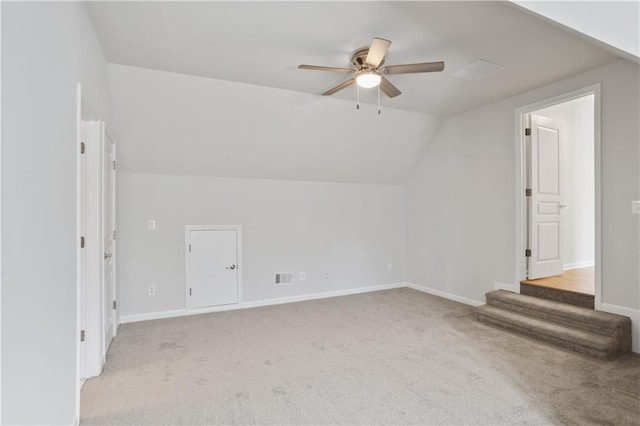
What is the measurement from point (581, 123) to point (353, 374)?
209 inches

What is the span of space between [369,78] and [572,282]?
354 centimetres

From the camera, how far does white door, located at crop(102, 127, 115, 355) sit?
9.51 ft

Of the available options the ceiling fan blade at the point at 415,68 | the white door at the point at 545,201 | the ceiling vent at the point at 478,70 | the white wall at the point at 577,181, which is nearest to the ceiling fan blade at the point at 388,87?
the ceiling fan blade at the point at 415,68

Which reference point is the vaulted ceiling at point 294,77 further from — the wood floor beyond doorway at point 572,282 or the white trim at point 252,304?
the wood floor beyond doorway at point 572,282

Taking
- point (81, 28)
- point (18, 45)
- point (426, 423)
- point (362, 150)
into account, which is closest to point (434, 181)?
point (362, 150)

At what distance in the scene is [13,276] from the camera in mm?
1209

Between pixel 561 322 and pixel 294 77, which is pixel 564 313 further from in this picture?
pixel 294 77

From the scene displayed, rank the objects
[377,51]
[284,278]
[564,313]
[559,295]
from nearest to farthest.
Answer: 1. [377,51]
2. [564,313]
3. [559,295]
4. [284,278]

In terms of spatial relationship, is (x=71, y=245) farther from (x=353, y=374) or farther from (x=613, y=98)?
(x=613, y=98)

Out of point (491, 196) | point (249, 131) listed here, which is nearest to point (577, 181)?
point (491, 196)

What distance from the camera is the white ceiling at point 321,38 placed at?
2.29 meters

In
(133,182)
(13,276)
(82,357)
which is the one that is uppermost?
(133,182)

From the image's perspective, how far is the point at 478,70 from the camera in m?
3.29

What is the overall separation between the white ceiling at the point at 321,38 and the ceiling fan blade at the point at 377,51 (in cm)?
21
